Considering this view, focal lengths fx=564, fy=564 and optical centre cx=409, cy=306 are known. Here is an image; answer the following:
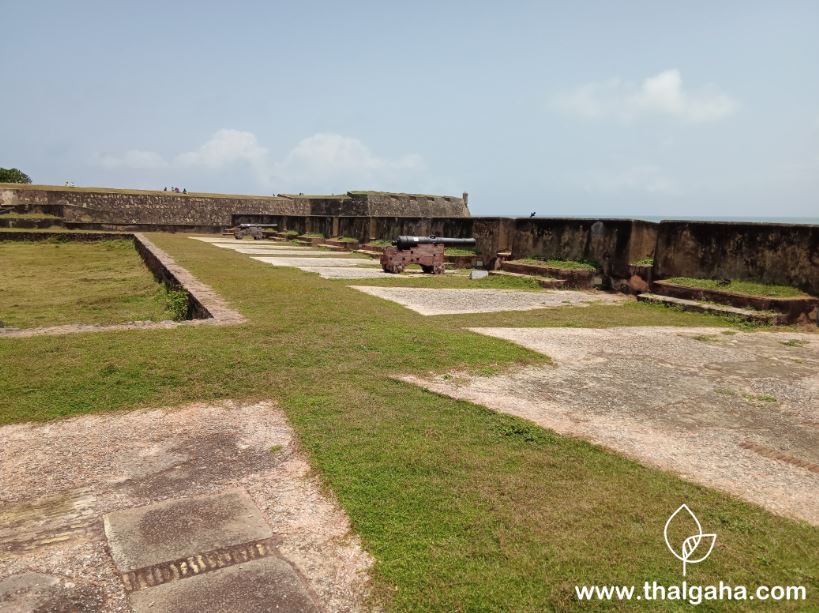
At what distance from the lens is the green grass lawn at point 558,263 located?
1025 cm

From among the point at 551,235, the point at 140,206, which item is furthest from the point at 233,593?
the point at 140,206

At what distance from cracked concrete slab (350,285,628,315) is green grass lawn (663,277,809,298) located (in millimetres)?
959

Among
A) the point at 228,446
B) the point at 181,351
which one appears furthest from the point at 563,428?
the point at 181,351

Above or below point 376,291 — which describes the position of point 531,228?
above

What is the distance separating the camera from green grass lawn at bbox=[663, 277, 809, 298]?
23.3 feet

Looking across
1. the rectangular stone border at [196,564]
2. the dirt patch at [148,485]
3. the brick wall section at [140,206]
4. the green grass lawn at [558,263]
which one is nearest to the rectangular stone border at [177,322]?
the dirt patch at [148,485]

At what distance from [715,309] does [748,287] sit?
840mm

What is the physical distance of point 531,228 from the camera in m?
12.2

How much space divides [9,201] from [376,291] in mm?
29474

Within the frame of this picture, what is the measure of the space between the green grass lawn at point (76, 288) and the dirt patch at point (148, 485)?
392 cm

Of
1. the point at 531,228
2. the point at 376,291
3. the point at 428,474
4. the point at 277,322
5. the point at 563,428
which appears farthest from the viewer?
the point at 531,228

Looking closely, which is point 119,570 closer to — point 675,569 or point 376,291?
point 675,569

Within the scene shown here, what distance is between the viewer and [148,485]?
2.36m

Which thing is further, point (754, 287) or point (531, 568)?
point (754, 287)
